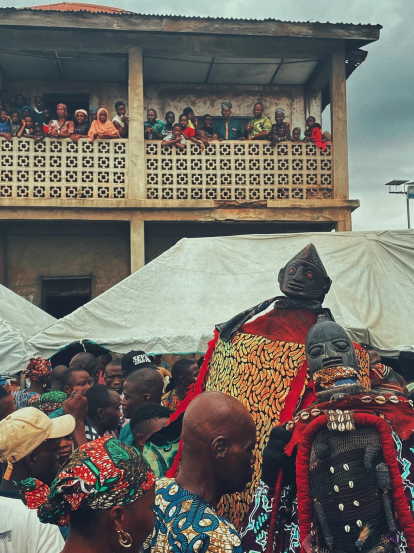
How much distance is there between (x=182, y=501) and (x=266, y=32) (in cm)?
1121

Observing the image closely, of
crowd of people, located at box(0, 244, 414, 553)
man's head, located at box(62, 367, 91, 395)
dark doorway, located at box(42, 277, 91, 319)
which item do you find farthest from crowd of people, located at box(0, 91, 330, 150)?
crowd of people, located at box(0, 244, 414, 553)

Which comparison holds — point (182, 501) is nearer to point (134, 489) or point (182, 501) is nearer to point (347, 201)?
point (134, 489)

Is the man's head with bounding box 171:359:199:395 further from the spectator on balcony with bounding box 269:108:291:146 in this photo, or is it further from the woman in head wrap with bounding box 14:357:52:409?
the spectator on balcony with bounding box 269:108:291:146

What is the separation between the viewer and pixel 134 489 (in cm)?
199

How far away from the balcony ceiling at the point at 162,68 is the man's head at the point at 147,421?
9681 millimetres

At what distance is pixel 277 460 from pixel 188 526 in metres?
0.53

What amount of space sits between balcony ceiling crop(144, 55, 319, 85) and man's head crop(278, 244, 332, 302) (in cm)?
984

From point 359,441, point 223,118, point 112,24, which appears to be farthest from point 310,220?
point 359,441

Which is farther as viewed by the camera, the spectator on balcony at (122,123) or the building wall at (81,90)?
the building wall at (81,90)

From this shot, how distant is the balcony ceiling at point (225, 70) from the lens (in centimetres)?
1334

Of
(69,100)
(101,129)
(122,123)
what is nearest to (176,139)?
(122,123)

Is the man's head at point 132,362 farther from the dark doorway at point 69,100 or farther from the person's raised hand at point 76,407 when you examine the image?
the dark doorway at point 69,100

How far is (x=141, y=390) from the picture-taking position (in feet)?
17.4

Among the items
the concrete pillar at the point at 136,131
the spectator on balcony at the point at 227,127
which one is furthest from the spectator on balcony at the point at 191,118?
the concrete pillar at the point at 136,131
